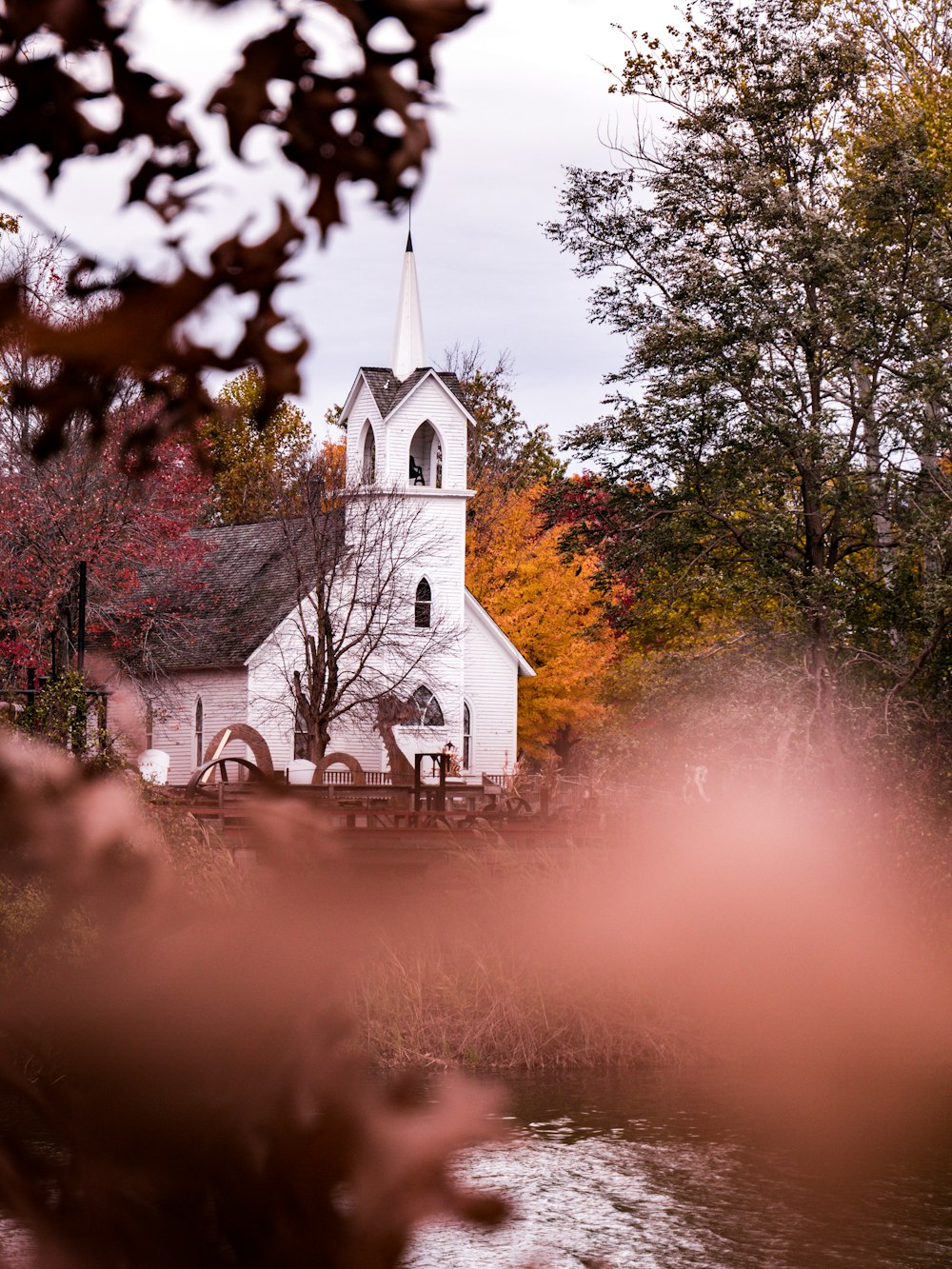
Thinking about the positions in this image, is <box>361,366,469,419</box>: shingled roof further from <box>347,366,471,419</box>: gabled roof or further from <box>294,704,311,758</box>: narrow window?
<box>294,704,311,758</box>: narrow window

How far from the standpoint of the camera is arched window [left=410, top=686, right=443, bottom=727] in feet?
131

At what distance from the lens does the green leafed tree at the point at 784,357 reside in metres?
26.8

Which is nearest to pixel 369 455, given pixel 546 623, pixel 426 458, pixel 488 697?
pixel 426 458

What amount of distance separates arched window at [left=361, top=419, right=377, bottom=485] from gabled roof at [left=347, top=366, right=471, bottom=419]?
875 mm

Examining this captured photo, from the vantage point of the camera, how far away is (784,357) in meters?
28.3

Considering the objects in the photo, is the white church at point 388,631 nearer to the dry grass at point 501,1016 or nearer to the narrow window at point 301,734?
the narrow window at point 301,734

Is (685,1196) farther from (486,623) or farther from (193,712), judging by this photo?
(486,623)

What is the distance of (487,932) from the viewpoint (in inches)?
799

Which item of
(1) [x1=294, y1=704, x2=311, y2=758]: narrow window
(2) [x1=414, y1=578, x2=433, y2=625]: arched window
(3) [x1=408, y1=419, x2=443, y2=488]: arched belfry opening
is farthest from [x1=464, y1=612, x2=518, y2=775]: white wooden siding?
(1) [x1=294, y1=704, x2=311, y2=758]: narrow window

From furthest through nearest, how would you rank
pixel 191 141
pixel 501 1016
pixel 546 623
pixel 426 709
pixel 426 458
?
pixel 546 623 → pixel 426 458 → pixel 426 709 → pixel 501 1016 → pixel 191 141

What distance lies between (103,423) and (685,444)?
89.7 feet

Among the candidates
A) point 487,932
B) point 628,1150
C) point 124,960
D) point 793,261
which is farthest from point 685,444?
point 124,960

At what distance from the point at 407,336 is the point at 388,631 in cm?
876

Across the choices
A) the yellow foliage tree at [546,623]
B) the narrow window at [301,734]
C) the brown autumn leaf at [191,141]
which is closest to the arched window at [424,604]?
the narrow window at [301,734]
